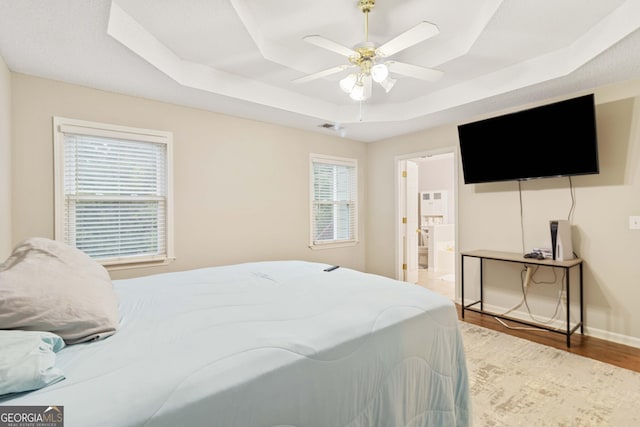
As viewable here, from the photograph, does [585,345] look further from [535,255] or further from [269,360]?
[269,360]

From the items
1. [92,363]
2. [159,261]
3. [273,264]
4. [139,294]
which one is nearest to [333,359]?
[92,363]

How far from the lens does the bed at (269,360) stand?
2.66 feet

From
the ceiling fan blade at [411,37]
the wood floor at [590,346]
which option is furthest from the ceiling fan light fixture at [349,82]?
the wood floor at [590,346]

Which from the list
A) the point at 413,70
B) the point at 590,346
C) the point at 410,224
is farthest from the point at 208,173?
the point at 590,346

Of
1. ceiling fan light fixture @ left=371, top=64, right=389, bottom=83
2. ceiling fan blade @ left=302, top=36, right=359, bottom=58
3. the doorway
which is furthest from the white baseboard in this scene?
ceiling fan blade @ left=302, top=36, right=359, bottom=58

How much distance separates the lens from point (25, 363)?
0.78 metres

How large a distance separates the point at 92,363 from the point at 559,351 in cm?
339

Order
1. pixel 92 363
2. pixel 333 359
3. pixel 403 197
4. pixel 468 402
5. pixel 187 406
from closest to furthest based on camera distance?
pixel 187 406 < pixel 92 363 < pixel 333 359 < pixel 468 402 < pixel 403 197

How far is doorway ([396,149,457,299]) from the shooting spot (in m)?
4.77

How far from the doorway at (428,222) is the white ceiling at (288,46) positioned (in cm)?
132

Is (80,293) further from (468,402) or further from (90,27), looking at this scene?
(468,402)

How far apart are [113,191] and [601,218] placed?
4703mm

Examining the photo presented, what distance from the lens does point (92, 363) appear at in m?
0.92

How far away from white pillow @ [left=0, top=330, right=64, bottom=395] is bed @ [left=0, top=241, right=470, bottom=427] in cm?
3
